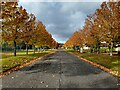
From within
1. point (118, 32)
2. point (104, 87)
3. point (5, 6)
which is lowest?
point (104, 87)

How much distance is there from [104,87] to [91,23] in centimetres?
3857

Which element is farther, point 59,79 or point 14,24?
point 14,24

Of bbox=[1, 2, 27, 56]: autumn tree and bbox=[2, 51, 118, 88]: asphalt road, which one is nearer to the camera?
bbox=[2, 51, 118, 88]: asphalt road

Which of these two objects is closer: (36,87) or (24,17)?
(36,87)

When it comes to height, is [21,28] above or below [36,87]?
above

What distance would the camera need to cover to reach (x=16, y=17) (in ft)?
110

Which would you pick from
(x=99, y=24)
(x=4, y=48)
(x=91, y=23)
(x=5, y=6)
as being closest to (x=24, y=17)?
(x=99, y=24)

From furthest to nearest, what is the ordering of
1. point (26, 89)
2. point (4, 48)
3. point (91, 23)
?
point (4, 48)
point (91, 23)
point (26, 89)

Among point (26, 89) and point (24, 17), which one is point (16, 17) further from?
point (26, 89)

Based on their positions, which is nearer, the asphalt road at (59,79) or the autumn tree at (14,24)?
the asphalt road at (59,79)

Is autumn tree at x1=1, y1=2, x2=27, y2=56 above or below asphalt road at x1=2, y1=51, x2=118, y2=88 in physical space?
above

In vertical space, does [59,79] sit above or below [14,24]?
below

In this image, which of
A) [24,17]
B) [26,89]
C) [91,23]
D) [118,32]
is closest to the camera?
[26,89]

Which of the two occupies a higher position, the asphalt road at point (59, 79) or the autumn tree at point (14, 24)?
the autumn tree at point (14, 24)
